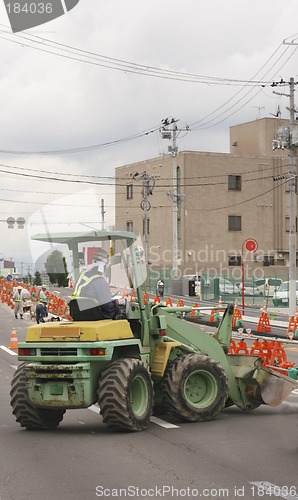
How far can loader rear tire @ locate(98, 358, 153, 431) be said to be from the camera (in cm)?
1020

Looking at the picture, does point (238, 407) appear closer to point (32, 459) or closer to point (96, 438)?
point (96, 438)

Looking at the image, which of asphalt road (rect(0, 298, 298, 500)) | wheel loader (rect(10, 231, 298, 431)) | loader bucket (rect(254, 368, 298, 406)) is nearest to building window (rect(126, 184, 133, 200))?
wheel loader (rect(10, 231, 298, 431))

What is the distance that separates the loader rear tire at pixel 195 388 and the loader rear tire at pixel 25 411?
1.60 m

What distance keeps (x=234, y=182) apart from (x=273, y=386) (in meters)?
60.6

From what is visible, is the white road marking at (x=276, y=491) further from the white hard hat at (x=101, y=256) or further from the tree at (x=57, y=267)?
the white hard hat at (x=101, y=256)

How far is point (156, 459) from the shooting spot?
895cm

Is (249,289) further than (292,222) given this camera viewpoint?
Yes

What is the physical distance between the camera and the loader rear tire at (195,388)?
1116 centimetres

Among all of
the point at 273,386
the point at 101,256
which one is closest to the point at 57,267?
the point at 101,256

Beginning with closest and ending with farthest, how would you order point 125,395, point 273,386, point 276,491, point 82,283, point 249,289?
1. point 276,491
2. point 125,395
3. point 82,283
4. point 273,386
5. point 249,289

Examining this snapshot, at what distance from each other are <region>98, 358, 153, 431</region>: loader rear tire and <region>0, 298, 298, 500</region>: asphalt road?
19 cm

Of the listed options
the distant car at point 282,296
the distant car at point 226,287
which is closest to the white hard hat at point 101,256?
the distant car at point 282,296

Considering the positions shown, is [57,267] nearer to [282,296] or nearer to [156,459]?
[156,459]

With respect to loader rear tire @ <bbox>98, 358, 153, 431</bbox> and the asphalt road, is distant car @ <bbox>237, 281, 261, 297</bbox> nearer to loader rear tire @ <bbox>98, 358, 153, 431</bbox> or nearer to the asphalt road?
the asphalt road
